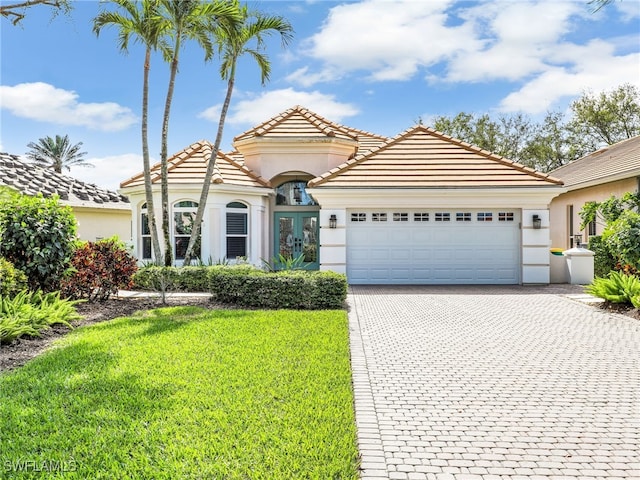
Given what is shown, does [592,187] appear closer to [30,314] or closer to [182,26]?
[182,26]

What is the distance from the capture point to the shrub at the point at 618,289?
34.9 ft

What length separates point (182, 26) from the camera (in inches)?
538

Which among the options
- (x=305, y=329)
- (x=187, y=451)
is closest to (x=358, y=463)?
(x=187, y=451)

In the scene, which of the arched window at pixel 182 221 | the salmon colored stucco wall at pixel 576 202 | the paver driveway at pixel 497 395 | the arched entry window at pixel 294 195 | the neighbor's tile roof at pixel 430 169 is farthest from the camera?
the arched entry window at pixel 294 195

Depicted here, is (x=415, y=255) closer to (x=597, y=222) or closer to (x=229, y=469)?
(x=597, y=222)

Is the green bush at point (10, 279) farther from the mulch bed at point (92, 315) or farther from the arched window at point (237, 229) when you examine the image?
the arched window at point (237, 229)

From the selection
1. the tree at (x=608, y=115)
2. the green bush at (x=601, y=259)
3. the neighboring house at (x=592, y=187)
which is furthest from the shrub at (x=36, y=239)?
the tree at (x=608, y=115)

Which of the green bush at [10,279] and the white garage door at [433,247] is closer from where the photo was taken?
the green bush at [10,279]

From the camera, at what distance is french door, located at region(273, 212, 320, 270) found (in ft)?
62.4

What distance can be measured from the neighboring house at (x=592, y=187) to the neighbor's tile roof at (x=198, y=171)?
1143 centimetres

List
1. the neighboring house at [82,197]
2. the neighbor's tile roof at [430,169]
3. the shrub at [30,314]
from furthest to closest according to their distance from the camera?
the neighboring house at [82,197], the neighbor's tile roof at [430,169], the shrub at [30,314]

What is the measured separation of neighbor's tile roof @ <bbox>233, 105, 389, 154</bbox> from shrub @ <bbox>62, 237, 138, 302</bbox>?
823 cm

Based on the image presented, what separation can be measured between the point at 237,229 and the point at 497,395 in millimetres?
12805

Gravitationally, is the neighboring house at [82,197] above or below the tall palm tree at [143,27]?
below
